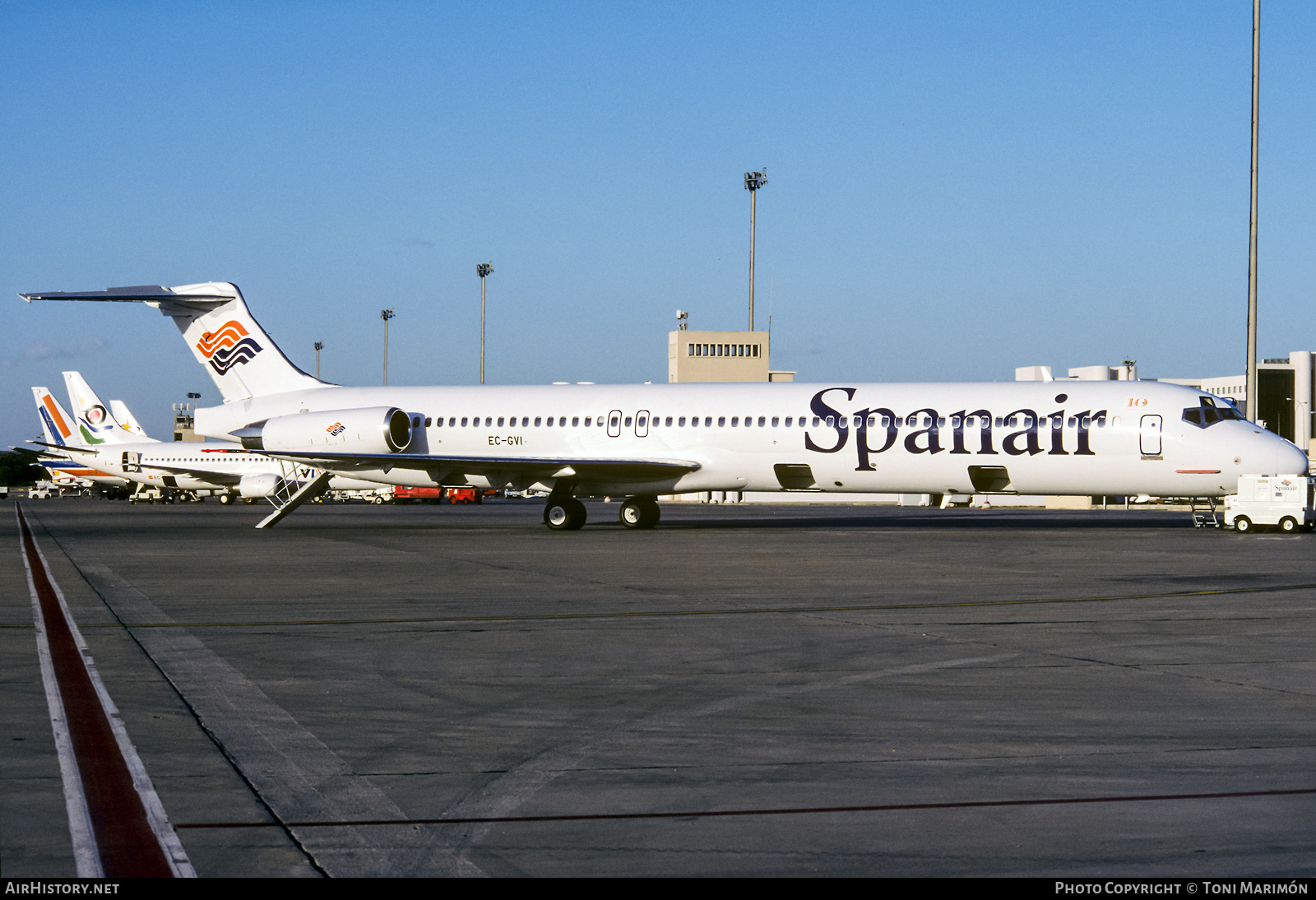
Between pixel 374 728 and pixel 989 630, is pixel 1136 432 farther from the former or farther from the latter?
pixel 374 728

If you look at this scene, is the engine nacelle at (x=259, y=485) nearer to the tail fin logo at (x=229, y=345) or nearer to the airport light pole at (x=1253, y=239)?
the tail fin logo at (x=229, y=345)

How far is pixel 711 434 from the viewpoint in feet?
108

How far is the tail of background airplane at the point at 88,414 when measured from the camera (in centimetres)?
7744

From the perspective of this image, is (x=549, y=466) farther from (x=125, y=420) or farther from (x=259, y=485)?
(x=125, y=420)

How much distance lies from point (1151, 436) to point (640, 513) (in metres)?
13.1

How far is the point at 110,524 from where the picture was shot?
43.7 metres

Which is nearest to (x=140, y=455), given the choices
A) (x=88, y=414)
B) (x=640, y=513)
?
(x=88, y=414)

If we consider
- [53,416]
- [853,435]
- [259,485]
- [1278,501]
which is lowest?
[259,485]

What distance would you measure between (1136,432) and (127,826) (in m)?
26.8

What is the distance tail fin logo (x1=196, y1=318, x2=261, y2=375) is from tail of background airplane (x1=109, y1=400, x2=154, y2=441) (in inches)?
1846

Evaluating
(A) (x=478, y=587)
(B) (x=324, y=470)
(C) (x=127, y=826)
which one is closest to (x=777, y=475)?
(B) (x=324, y=470)

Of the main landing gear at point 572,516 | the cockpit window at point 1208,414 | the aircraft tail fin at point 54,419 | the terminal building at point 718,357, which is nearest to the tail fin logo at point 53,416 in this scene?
the aircraft tail fin at point 54,419

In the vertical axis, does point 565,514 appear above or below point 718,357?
below

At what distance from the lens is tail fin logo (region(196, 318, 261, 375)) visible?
38.1 meters
